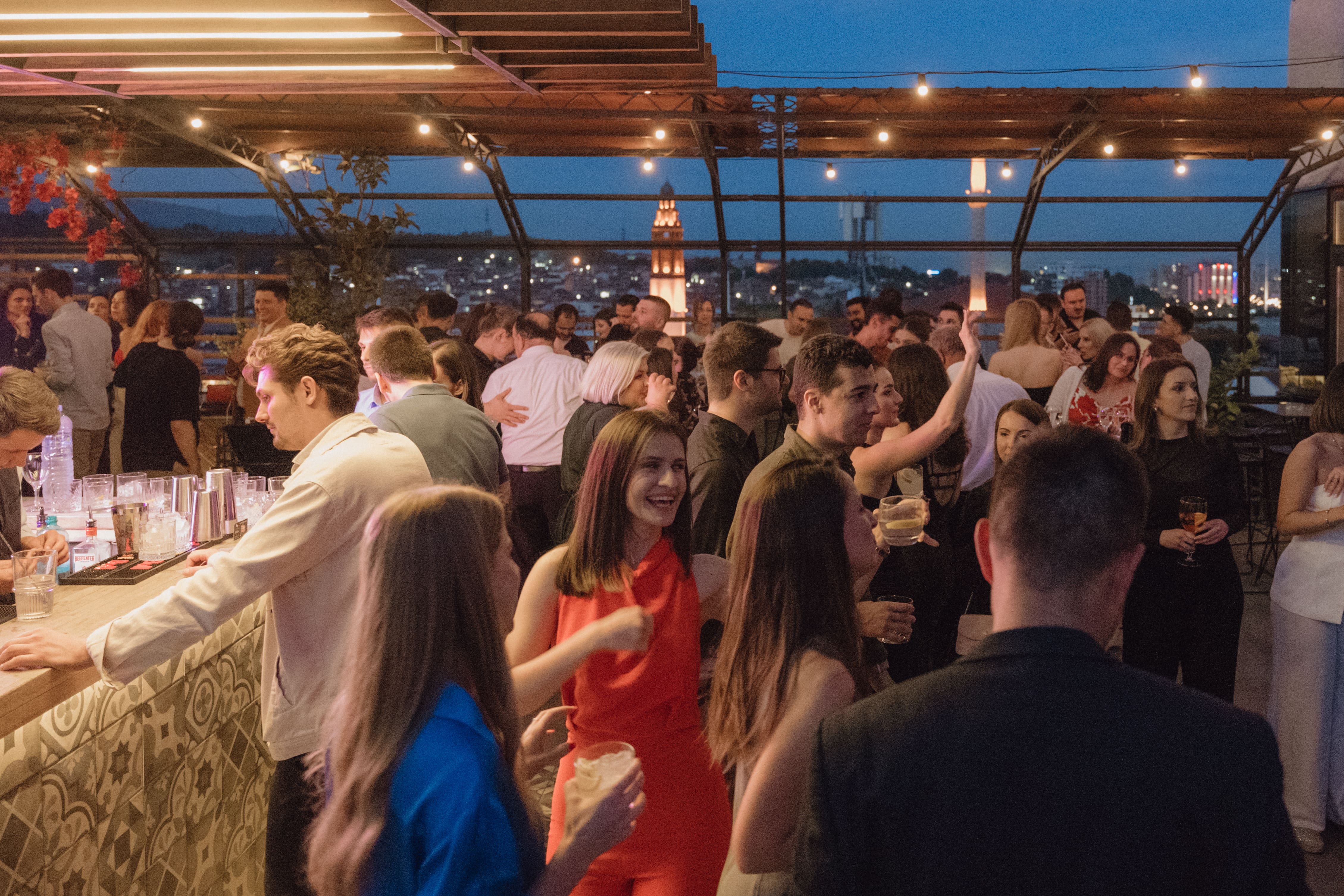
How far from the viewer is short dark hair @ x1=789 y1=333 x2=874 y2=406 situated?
301cm

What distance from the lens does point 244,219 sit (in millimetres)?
11891

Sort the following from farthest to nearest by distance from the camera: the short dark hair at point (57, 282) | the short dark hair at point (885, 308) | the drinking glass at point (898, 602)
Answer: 1. the short dark hair at point (885, 308)
2. the short dark hair at point (57, 282)
3. the drinking glass at point (898, 602)

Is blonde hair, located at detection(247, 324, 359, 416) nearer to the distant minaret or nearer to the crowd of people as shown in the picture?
the crowd of people

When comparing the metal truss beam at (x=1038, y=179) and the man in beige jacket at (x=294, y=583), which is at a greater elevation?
the metal truss beam at (x=1038, y=179)

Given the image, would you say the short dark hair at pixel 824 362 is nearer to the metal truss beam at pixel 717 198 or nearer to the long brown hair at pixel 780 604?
the long brown hair at pixel 780 604

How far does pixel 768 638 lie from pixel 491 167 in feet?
33.5

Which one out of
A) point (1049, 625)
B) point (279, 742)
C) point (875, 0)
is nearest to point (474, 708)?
point (1049, 625)

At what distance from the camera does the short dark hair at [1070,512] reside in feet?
4.01

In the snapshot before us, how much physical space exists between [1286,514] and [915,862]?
307cm

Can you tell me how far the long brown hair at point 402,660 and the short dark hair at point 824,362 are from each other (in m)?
1.79

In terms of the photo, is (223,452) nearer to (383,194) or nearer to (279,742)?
(279,742)

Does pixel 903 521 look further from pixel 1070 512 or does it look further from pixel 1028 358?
pixel 1028 358

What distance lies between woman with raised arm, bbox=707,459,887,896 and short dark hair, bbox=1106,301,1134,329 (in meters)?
6.91

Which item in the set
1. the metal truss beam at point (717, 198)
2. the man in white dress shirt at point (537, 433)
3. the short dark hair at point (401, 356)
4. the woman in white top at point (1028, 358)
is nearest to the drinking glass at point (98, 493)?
the short dark hair at point (401, 356)
